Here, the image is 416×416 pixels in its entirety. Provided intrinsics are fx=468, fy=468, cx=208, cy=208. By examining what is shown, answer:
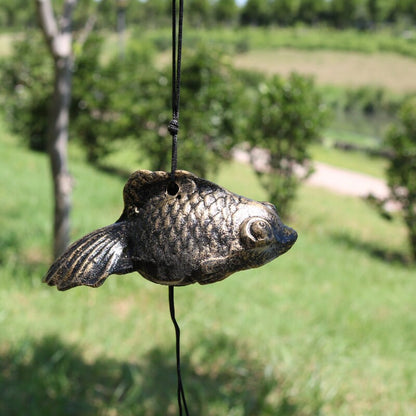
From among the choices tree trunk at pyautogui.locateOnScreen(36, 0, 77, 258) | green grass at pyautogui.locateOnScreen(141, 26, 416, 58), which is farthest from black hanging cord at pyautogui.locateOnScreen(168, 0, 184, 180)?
→ green grass at pyautogui.locateOnScreen(141, 26, 416, 58)

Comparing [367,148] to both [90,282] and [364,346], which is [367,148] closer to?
[364,346]

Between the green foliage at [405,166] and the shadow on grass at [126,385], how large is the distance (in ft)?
12.9

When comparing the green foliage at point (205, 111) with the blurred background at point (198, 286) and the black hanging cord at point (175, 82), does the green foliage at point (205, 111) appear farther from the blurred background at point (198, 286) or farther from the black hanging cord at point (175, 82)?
the black hanging cord at point (175, 82)

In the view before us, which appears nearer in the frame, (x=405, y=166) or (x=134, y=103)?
(x=405, y=166)

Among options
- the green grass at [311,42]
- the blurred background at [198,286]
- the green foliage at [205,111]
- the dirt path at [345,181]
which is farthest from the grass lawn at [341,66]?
the green foliage at [205,111]

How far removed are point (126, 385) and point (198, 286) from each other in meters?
1.35

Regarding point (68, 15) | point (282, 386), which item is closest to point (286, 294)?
point (282, 386)

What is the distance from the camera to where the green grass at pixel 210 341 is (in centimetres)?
270

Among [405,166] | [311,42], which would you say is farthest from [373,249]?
[311,42]

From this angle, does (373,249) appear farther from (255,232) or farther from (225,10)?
(225,10)

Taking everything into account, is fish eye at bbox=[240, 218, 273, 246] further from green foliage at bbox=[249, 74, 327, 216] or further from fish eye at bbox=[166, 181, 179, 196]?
green foliage at bbox=[249, 74, 327, 216]

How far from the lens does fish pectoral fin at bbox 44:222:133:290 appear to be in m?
0.93

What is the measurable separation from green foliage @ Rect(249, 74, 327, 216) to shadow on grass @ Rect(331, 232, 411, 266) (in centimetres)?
85

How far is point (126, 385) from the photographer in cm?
A: 274
